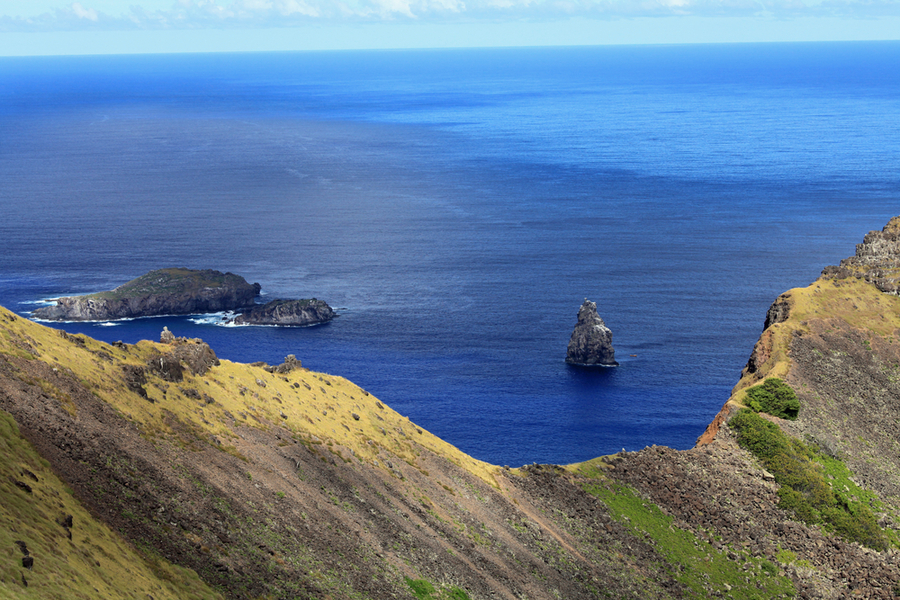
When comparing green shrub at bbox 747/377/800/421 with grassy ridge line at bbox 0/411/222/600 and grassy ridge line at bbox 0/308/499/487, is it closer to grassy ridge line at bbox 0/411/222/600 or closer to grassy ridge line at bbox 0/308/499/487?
grassy ridge line at bbox 0/308/499/487

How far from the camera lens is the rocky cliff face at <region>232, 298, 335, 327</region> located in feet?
616

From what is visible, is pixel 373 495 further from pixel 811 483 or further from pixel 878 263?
pixel 878 263

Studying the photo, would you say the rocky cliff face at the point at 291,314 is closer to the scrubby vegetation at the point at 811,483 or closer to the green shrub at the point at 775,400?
the green shrub at the point at 775,400

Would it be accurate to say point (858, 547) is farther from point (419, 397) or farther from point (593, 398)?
point (419, 397)

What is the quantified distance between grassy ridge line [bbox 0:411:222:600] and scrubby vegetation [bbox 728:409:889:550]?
5366 cm

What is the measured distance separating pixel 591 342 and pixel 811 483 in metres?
82.8

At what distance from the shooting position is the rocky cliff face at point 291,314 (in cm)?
18762

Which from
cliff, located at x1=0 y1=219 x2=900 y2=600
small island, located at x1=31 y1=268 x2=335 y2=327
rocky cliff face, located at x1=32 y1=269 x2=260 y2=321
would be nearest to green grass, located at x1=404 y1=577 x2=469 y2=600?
cliff, located at x1=0 y1=219 x2=900 y2=600

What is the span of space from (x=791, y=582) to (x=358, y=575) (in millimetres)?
35726

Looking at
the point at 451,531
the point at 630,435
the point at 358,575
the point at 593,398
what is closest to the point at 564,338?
the point at 593,398

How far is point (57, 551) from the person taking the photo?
39.8m

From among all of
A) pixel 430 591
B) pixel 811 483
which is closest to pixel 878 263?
pixel 811 483

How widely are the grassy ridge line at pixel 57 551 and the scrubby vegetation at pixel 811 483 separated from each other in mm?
53655

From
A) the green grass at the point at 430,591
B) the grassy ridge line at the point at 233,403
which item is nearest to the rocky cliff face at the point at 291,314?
the grassy ridge line at the point at 233,403
